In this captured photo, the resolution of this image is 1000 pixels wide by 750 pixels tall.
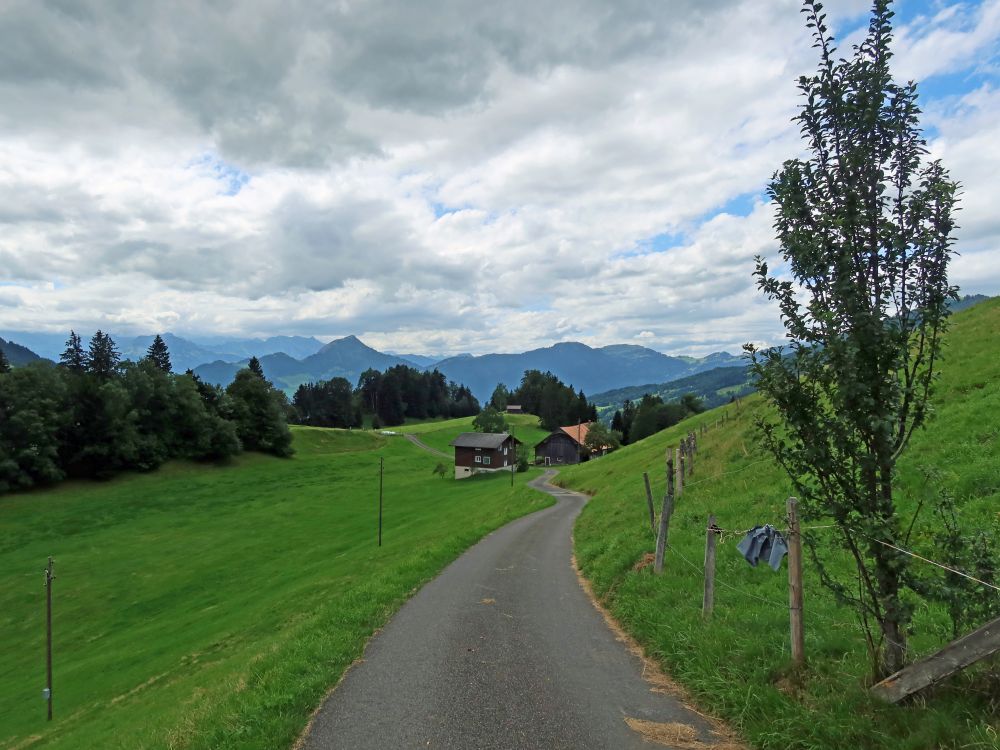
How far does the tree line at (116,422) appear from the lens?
7488cm

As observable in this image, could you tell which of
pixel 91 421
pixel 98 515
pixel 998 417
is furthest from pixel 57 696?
pixel 91 421

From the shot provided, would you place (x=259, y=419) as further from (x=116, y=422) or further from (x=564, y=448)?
(x=564, y=448)

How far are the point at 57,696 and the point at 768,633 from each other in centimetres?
3313

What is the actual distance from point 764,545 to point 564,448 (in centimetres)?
11916

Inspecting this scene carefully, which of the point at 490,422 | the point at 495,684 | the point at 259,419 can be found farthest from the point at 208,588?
the point at 490,422

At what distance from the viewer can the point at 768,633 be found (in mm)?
9211

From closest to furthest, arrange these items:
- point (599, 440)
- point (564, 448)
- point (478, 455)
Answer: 1. point (478, 455)
2. point (599, 440)
3. point (564, 448)

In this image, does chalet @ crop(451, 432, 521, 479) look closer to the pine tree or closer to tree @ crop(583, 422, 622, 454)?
tree @ crop(583, 422, 622, 454)

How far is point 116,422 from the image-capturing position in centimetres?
8269

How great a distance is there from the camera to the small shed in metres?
125

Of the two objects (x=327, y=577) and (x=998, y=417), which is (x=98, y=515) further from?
(x=998, y=417)

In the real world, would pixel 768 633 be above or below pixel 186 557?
above

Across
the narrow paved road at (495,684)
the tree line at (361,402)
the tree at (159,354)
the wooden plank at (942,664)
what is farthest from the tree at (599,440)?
the wooden plank at (942,664)

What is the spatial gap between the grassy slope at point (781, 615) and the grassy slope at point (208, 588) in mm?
6298
